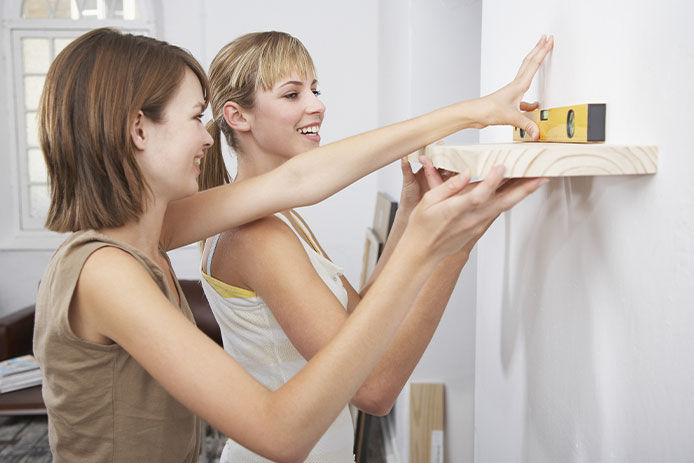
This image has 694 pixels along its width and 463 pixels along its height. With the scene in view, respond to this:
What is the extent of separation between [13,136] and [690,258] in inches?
200

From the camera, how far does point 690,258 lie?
2.12ft

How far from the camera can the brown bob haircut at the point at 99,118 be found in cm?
101

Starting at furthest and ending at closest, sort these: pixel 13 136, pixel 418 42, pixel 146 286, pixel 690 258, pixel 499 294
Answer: pixel 13 136, pixel 418 42, pixel 499 294, pixel 146 286, pixel 690 258

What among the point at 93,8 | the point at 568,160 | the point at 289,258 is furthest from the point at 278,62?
the point at 93,8

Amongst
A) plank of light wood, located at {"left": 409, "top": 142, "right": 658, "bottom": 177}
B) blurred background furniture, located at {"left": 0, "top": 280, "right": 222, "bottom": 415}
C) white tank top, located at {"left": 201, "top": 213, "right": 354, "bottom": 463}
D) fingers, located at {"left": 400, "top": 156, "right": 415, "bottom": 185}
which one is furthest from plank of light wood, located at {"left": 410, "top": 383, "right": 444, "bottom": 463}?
plank of light wood, located at {"left": 409, "top": 142, "right": 658, "bottom": 177}

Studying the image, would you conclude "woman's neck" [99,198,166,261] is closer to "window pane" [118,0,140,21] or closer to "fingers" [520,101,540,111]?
"fingers" [520,101,540,111]

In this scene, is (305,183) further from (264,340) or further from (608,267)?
(608,267)

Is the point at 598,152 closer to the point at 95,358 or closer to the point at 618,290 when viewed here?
the point at 618,290

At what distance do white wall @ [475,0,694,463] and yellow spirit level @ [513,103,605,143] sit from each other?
Result: 0.6 inches

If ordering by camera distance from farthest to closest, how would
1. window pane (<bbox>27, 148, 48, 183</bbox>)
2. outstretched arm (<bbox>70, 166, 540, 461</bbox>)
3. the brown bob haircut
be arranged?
window pane (<bbox>27, 148, 48, 183</bbox>)
the brown bob haircut
outstretched arm (<bbox>70, 166, 540, 461</bbox>)

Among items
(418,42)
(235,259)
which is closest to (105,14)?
(418,42)

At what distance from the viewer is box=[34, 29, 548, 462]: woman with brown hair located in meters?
0.89

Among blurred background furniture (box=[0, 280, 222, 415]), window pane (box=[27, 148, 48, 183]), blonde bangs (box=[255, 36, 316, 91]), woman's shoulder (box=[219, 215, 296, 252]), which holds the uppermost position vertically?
blonde bangs (box=[255, 36, 316, 91])

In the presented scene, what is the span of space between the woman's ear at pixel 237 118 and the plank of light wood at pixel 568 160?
774mm
